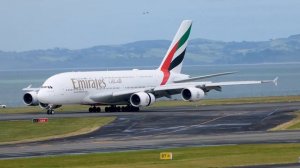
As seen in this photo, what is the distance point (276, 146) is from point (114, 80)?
4091 centimetres

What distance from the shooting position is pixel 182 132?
6197 cm

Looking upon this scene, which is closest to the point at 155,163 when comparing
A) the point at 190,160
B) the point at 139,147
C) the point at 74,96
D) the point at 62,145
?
the point at 190,160

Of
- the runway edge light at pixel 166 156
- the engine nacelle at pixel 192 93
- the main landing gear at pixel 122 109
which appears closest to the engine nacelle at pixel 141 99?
the main landing gear at pixel 122 109

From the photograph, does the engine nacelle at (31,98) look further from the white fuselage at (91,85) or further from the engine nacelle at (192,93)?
the engine nacelle at (192,93)

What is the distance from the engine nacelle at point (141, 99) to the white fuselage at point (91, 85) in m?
1.83

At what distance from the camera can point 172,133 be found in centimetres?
6134

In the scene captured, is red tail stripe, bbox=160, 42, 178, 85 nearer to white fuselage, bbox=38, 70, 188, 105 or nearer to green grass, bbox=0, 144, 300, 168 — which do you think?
white fuselage, bbox=38, 70, 188, 105

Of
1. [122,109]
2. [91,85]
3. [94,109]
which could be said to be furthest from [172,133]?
[94,109]

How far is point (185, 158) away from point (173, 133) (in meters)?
17.2

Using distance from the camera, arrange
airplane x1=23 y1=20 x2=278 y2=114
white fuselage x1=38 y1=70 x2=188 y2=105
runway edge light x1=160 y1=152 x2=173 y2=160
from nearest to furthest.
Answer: runway edge light x1=160 y1=152 x2=173 y2=160 < white fuselage x1=38 y1=70 x2=188 y2=105 < airplane x1=23 y1=20 x2=278 y2=114

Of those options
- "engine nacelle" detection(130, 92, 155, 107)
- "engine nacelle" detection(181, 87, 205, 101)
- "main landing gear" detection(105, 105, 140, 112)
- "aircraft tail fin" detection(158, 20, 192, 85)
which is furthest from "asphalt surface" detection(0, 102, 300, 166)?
"aircraft tail fin" detection(158, 20, 192, 85)

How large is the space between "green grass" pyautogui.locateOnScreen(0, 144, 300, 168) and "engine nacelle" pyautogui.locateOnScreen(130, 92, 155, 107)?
119ft

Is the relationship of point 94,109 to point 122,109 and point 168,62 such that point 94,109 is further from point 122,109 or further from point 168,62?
point 168,62

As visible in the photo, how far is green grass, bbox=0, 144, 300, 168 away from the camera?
41562mm
